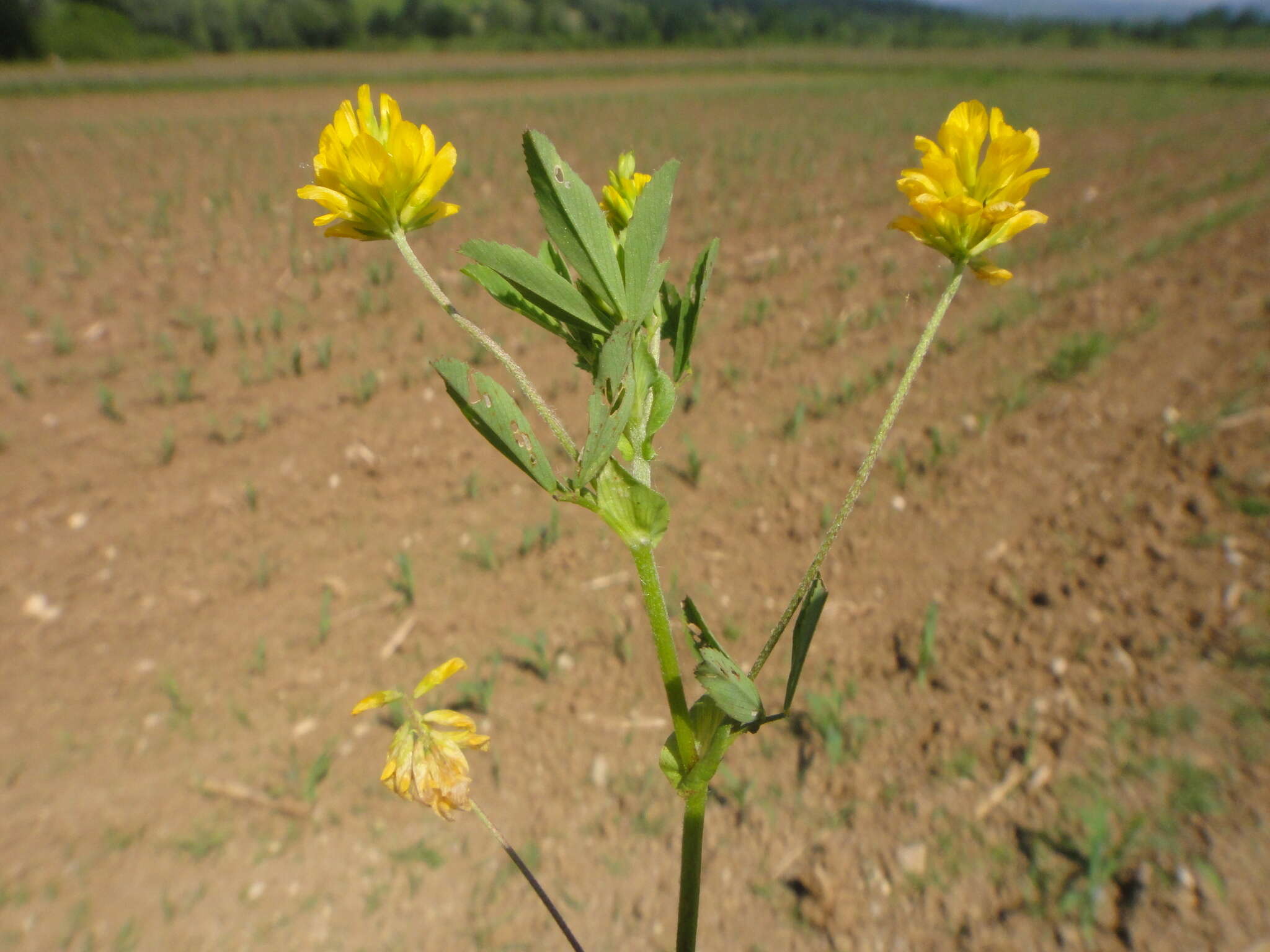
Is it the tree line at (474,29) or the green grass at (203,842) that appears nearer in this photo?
the green grass at (203,842)

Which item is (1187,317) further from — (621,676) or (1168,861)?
(621,676)

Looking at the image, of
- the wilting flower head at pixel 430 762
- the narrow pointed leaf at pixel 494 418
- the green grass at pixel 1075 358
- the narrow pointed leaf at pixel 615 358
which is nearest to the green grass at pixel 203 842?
the wilting flower head at pixel 430 762

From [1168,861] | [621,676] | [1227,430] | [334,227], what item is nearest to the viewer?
[334,227]

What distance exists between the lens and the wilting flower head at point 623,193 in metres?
0.72

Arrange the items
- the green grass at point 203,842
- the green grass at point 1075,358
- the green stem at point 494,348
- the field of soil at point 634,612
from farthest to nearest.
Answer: the green grass at point 1075,358 < the green grass at point 203,842 < the field of soil at point 634,612 < the green stem at point 494,348

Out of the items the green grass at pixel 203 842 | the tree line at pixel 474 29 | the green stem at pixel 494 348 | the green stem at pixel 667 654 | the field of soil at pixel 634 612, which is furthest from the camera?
the tree line at pixel 474 29

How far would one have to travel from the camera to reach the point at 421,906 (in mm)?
2121

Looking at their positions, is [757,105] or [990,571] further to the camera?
[757,105]

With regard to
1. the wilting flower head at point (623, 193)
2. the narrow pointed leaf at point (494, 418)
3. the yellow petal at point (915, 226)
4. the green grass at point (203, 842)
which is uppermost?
the yellow petal at point (915, 226)

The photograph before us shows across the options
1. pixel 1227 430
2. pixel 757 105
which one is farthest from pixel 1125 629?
pixel 757 105

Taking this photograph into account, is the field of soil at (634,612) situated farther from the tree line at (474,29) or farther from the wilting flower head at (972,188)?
the tree line at (474,29)

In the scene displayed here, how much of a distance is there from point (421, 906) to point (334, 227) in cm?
205

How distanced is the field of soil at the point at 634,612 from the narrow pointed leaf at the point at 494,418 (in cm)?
181

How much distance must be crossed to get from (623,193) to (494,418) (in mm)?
248
